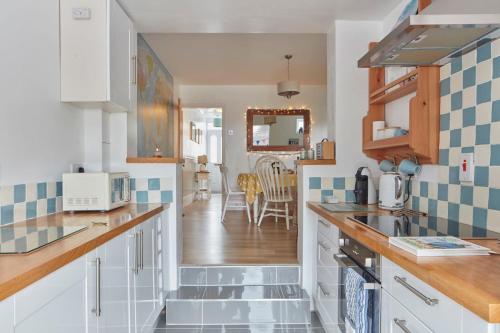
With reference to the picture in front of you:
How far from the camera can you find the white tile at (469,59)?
1.46 m

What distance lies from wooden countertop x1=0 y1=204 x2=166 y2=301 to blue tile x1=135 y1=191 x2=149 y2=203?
18.7 inches

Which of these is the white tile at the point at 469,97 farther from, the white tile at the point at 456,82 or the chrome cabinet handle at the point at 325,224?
the chrome cabinet handle at the point at 325,224

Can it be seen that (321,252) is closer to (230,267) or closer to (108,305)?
(230,267)

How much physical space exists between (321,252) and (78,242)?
1.49 meters

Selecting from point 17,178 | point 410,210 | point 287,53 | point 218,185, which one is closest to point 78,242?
point 17,178

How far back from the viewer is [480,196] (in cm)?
142

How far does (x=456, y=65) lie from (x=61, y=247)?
1.86m

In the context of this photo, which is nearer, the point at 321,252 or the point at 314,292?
the point at 321,252

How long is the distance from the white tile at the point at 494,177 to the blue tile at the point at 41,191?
2148 mm

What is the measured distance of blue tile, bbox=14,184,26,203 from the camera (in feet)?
5.12

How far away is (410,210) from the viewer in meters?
1.98

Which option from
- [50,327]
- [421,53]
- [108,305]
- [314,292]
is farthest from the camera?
[314,292]

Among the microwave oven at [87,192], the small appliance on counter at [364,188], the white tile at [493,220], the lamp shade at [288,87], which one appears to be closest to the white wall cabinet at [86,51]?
the microwave oven at [87,192]

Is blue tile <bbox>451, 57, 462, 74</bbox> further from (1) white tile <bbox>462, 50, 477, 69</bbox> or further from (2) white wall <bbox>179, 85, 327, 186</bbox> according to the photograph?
(2) white wall <bbox>179, 85, 327, 186</bbox>
